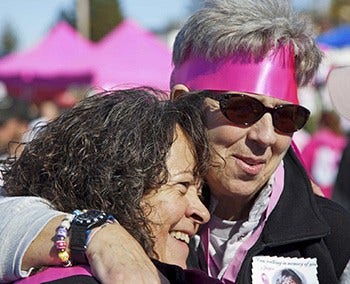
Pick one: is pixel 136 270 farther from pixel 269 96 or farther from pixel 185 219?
pixel 269 96

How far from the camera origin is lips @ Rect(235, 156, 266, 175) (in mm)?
2975

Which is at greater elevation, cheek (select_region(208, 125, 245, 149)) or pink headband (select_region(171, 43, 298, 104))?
pink headband (select_region(171, 43, 298, 104))

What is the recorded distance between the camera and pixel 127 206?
240 cm

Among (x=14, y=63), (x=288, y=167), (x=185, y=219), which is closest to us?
(x=185, y=219)

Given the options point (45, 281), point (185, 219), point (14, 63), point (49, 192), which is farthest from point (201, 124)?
point (14, 63)

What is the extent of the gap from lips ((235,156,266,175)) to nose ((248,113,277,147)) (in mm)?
61

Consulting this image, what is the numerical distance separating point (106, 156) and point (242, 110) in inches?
26.3

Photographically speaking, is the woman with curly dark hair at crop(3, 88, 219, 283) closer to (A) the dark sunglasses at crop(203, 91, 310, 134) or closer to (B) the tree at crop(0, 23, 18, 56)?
(A) the dark sunglasses at crop(203, 91, 310, 134)

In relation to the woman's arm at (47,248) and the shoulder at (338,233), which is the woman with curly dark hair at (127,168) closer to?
the woman's arm at (47,248)

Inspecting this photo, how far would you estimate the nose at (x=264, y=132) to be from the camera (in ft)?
9.73

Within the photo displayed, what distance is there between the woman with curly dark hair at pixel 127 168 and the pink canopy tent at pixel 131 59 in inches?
430

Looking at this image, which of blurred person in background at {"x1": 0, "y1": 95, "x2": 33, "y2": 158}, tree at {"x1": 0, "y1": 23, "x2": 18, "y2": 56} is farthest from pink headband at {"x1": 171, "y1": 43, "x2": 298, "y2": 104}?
tree at {"x1": 0, "y1": 23, "x2": 18, "y2": 56}

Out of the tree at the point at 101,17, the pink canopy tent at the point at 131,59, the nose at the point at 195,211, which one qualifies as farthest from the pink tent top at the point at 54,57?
the tree at the point at 101,17

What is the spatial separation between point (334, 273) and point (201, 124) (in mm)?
653
